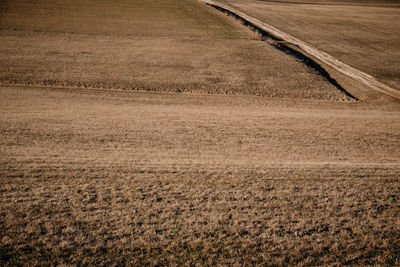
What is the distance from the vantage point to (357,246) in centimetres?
702

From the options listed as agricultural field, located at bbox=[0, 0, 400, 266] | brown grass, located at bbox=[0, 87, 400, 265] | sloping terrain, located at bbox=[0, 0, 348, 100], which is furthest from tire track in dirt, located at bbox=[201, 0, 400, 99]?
brown grass, located at bbox=[0, 87, 400, 265]

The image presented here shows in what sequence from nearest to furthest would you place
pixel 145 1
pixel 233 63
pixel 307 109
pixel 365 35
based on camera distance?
pixel 307 109
pixel 233 63
pixel 365 35
pixel 145 1

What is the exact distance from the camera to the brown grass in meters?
6.78

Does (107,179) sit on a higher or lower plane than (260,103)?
lower

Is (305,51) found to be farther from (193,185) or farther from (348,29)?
(193,185)

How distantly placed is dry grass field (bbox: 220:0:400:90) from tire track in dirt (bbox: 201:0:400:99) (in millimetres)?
897

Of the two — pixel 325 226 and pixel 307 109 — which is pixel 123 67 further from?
pixel 325 226

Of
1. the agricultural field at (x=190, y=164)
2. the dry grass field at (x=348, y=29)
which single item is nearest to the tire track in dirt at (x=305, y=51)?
the dry grass field at (x=348, y=29)

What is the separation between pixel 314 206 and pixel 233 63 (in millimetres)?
16046

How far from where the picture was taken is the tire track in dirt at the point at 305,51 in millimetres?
19837

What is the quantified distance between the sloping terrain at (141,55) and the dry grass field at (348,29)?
652 centimetres

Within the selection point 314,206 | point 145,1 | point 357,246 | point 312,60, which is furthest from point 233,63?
point 145,1

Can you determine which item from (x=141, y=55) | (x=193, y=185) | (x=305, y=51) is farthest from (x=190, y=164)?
(x=305, y=51)

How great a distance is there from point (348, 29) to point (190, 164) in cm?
3759
